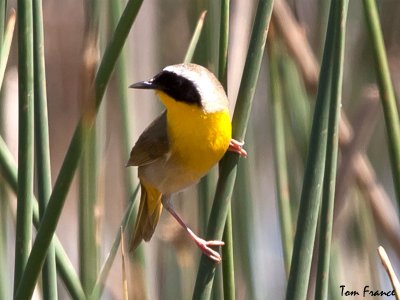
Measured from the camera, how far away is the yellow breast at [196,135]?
1.81m

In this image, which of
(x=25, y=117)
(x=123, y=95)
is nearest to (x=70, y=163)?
(x=25, y=117)

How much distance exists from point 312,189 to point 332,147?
0.30ft

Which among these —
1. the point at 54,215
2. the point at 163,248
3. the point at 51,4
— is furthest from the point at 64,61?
the point at 54,215

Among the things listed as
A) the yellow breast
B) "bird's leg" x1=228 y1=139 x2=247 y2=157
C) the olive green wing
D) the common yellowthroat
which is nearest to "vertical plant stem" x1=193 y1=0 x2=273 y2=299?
"bird's leg" x1=228 y1=139 x2=247 y2=157

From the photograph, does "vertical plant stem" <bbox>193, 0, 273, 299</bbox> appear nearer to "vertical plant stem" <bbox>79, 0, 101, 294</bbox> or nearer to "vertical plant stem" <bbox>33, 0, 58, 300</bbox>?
"vertical plant stem" <bbox>33, 0, 58, 300</bbox>

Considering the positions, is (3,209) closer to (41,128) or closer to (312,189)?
(41,128)

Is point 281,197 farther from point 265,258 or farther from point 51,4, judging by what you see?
point 51,4

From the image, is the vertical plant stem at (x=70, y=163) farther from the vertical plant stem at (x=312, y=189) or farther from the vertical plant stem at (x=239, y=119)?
the vertical plant stem at (x=312, y=189)

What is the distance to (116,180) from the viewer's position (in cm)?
272

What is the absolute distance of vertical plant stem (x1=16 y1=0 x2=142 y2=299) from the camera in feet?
3.37

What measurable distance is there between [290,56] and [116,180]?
919mm

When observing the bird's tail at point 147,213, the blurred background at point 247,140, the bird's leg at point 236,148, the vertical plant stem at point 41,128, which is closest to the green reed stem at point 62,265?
the vertical plant stem at point 41,128

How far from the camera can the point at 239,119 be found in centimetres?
138

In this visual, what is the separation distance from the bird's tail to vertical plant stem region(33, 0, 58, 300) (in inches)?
29.2
